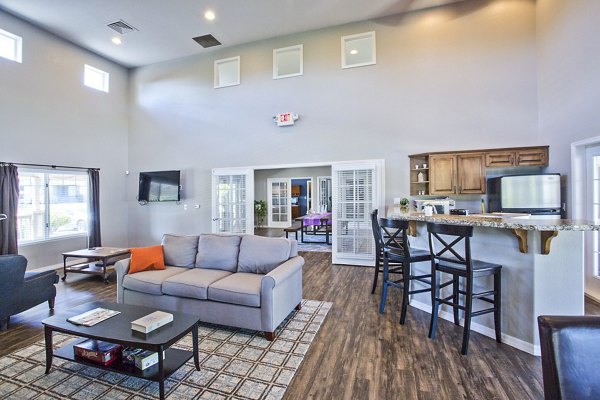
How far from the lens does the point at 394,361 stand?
7.82 ft

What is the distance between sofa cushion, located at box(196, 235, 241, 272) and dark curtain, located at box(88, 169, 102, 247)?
171 inches

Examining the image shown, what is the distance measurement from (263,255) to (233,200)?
3651 millimetres

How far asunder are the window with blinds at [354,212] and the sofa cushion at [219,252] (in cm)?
276

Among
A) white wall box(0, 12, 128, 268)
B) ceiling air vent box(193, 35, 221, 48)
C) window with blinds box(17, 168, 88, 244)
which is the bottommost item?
window with blinds box(17, 168, 88, 244)

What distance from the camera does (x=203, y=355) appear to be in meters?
2.51

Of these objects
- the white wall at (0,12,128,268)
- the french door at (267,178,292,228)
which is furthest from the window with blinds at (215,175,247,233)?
the french door at (267,178,292,228)

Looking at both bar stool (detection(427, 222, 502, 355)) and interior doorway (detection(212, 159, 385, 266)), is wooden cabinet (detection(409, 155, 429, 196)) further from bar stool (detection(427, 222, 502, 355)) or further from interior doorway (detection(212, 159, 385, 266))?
bar stool (detection(427, 222, 502, 355))

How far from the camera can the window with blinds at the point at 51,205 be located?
5410mm

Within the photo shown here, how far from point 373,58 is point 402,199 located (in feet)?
9.55

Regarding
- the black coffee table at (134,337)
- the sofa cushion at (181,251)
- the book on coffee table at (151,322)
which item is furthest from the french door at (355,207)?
the book on coffee table at (151,322)

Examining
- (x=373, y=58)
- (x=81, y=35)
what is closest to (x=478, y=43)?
(x=373, y=58)

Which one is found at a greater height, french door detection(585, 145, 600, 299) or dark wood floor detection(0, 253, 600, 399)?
french door detection(585, 145, 600, 299)

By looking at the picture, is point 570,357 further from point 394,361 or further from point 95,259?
point 95,259

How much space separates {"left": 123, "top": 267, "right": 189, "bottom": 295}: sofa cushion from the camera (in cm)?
318
